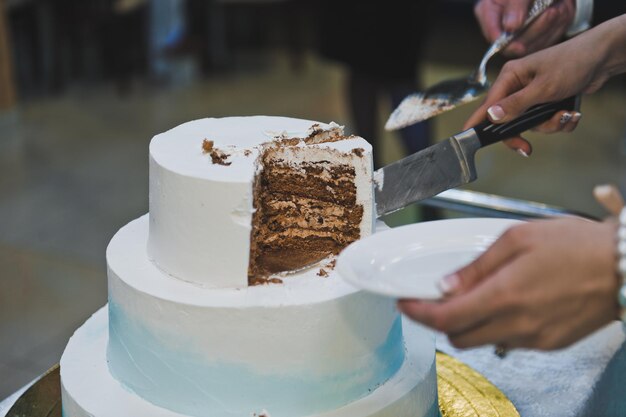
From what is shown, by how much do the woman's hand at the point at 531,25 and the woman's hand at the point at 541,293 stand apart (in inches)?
43.9

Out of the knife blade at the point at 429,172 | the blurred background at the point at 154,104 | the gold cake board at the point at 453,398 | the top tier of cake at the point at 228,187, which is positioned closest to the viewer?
the top tier of cake at the point at 228,187

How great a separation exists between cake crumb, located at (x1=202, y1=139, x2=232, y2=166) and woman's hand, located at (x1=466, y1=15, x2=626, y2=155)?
0.62 meters

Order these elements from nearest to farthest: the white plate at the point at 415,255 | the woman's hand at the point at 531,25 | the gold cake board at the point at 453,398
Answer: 1. the white plate at the point at 415,255
2. the gold cake board at the point at 453,398
3. the woman's hand at the point at 531,25

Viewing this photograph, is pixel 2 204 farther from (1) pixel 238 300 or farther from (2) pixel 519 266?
(2) pixel 519 266

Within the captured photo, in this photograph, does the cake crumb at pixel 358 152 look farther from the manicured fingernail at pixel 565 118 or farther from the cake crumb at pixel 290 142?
the manicured fingernail at pixel 565 118

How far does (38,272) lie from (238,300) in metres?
2.83

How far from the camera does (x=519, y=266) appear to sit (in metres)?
1.20

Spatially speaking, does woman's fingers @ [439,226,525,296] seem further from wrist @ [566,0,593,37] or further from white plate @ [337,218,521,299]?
wrist @ [566,0,593,37]

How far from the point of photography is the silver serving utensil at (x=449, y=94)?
1974 millimetres

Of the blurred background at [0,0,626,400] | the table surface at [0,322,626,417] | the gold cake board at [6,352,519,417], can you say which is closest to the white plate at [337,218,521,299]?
the gold cake board at [6,352,519,417]

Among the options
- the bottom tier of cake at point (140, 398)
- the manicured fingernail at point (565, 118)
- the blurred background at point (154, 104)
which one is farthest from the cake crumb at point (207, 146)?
the blurred background at point (154, 104)

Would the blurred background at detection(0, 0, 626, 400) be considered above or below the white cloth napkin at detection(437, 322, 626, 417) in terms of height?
below

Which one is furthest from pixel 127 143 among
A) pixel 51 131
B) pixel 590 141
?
pixel 590 141

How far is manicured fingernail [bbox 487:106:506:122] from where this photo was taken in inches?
73.9
